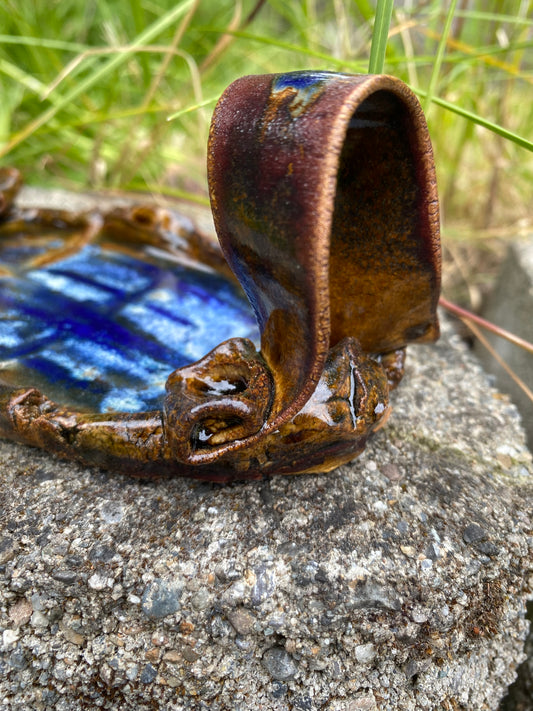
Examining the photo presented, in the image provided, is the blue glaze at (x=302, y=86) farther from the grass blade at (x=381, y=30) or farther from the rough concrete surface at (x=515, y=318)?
the rough concrete surface at (x=515, y=318)

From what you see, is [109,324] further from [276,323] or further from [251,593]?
[251,593]

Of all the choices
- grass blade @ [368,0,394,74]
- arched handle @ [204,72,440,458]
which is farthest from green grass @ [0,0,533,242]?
arched handle @ [204,72,440,458]

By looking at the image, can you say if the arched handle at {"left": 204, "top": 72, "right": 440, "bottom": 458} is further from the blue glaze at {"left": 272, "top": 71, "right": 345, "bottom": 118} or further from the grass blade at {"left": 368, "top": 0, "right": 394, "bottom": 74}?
the grass blade at {"left": 368, "top": 0, "right": 394, "bottom": 74}

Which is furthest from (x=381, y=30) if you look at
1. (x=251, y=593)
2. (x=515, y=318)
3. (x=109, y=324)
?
(x=515, y=318)

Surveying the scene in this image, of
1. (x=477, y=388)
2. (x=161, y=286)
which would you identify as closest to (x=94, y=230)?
(x=161, y=286)

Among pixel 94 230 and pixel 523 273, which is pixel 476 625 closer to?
pixel 523 273

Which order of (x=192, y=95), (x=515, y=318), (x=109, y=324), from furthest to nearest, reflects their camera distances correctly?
(x=192, y=95) < (x=515, y=318) < (x=109, y=324)
